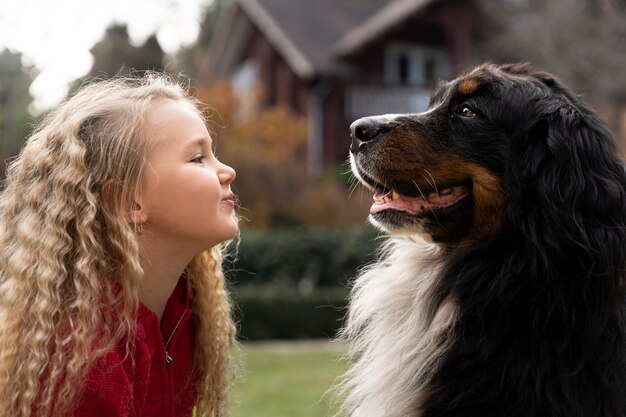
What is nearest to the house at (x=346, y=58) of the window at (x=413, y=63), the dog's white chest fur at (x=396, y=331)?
the window at (x=413, y=63)

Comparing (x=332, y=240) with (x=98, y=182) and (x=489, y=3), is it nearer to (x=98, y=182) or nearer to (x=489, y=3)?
(x=98, y=182)

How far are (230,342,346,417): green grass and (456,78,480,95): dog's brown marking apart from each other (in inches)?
120

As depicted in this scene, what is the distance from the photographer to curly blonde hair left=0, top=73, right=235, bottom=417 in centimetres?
269

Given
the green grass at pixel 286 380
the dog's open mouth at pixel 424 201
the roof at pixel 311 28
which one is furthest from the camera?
the roof at pixel 311 28

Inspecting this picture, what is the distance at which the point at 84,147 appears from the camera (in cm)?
286

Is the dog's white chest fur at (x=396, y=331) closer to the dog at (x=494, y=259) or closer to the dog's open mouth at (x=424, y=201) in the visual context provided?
the dog at (x=494, y=259)

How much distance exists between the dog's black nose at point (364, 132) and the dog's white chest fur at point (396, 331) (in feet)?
1.56

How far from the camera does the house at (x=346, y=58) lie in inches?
872

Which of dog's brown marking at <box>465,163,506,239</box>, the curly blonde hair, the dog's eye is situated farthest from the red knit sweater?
the dog's eye

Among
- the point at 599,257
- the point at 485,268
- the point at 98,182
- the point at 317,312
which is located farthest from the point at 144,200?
the point at 317,312

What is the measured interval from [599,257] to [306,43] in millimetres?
21860

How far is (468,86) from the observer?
3229 mm

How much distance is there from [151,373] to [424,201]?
1.26 meters

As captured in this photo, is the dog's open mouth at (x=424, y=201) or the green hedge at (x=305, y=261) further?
the green hedge at (x=305, y=261)
